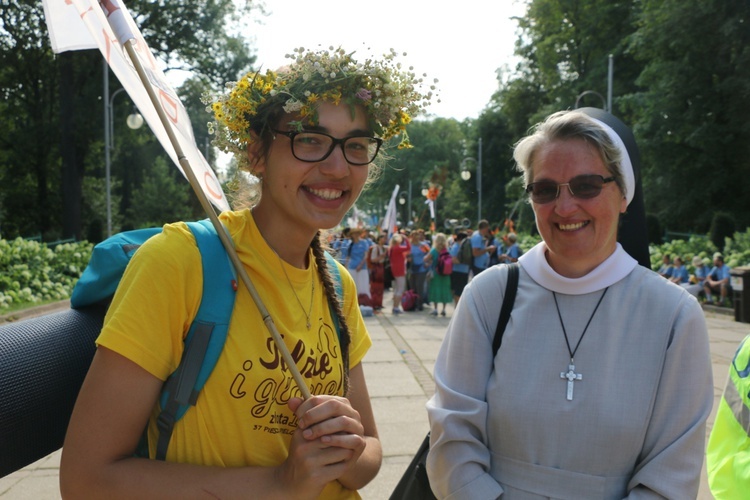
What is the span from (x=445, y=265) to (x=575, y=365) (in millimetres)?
12352

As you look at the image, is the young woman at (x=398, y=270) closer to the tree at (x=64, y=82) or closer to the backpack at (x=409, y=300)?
the backpack at (x=409, y=300)

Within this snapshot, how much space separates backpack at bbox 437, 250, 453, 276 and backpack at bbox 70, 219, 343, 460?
41.5 ft

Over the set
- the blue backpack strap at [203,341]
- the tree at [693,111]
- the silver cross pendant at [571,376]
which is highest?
the tree at [693,111]

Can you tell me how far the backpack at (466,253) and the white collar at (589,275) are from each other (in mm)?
12255

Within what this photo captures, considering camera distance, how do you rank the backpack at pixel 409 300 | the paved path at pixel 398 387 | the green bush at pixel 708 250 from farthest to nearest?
1. the green bush at pixel 708 250
2. the backpack at pixel 409 300
3. the paved path at pixel 398 387

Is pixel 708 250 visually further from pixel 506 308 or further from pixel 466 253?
pixel 506 308

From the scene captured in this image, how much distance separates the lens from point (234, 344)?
1.66 m

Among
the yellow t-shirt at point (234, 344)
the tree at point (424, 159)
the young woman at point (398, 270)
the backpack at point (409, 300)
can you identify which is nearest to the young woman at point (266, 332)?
the yellow t-shirt at point (234, 344)

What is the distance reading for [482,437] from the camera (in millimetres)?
2084

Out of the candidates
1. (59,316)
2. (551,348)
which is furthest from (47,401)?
(551,348)

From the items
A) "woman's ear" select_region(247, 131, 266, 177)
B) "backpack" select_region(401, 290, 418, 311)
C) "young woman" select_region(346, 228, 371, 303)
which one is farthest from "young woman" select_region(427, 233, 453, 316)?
"woman's ear" select_region(247, 131, 266, 177)

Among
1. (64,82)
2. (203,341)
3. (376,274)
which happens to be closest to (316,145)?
(203,341)

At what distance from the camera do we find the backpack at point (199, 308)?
157 centimetres

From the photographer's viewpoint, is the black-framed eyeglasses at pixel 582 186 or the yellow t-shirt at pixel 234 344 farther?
the black-framed eyeglasses at pixel 582 186
